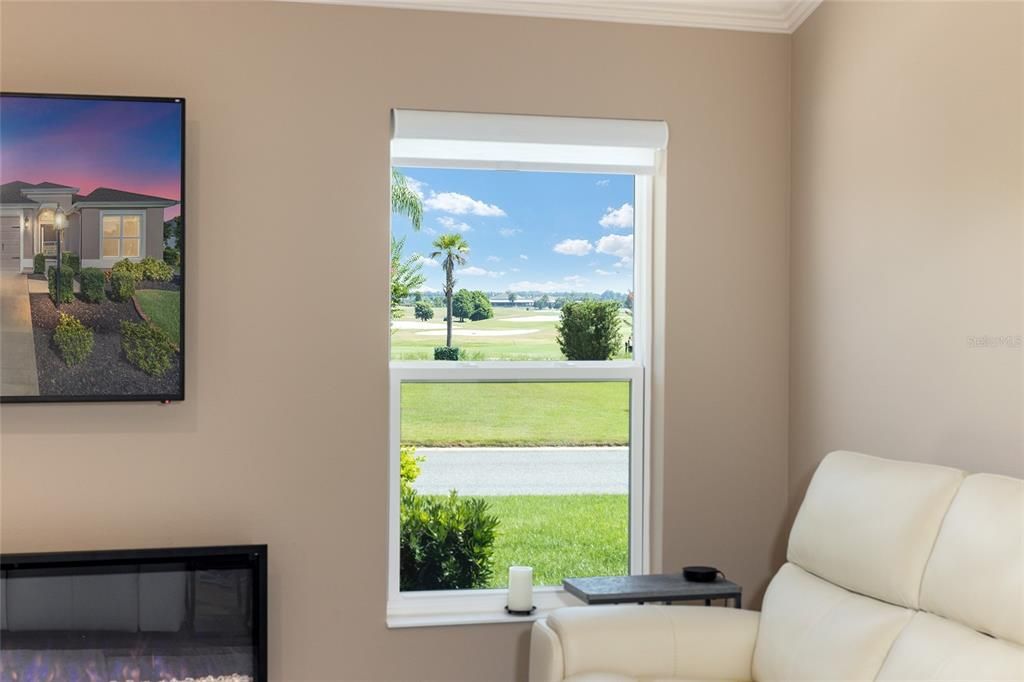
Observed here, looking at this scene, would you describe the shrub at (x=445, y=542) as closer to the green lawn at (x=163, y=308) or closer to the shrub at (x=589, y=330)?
the shrub at (x=589, y=330)

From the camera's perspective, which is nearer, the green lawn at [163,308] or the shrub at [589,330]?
the green lawn at [163,308]

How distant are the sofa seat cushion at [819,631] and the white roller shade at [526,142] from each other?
1515mm

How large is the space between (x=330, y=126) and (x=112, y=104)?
66cm

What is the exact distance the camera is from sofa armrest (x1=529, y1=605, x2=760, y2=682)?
2.54 metres

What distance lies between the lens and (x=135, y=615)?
2896 mm

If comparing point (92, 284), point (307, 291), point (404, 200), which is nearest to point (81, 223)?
point (92, 284)

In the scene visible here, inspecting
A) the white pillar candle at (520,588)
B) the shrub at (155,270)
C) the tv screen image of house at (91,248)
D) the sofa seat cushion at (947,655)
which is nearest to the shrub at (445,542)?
the white pillar candle at (520,588)

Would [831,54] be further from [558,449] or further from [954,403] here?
[558,449]

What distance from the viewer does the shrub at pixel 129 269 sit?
295 centimetres

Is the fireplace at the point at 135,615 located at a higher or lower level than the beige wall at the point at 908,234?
lower

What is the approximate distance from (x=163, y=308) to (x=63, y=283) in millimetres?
300

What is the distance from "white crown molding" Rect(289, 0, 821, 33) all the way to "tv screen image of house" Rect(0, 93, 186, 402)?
2.55 feet

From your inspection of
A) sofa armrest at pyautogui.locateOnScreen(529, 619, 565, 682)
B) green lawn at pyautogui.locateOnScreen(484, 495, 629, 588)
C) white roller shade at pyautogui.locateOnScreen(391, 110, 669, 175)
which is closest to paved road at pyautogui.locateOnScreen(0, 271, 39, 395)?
white roller shade at pyautogui.locateOnScreen(391, 110, 669, 175)

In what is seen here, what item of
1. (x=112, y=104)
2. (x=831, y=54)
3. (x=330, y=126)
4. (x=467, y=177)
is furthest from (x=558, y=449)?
(x=112, y=104)
